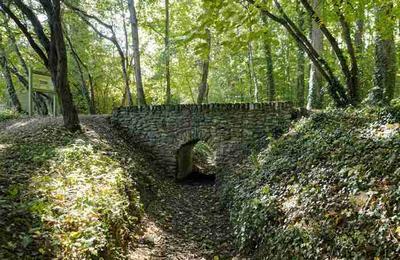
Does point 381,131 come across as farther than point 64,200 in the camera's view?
Yes

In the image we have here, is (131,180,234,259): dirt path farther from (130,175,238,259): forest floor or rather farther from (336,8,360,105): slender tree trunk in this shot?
(336,8,360,105): slender tree trunk

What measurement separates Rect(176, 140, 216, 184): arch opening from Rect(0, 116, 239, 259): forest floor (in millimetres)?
813

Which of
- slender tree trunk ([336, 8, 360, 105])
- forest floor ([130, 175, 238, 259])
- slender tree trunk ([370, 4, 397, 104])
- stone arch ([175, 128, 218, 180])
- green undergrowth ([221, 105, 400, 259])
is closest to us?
green undergrowth ([221, 105, 400, 259])

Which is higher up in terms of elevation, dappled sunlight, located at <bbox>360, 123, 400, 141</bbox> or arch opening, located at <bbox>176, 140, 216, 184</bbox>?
dappled sunlight, located at <bbox>360, 123, 400, 141</bbox>

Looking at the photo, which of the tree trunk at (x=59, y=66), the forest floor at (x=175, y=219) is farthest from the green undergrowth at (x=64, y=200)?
the tree trunk at (x=59, y=66)

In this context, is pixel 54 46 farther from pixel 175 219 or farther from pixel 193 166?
pixel 193 166

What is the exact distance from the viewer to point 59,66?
8266 millimetres

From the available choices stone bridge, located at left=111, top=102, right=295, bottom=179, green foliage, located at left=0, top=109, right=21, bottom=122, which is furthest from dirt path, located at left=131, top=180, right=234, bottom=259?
green foliage, located at left=0, top=109, right=21, bottom=122

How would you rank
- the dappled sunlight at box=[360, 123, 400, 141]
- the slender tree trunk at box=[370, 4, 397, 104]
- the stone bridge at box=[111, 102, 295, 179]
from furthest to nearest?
the stone bridge at box=[111, 102, 295, 179], the slender tree trunk at box=[370, 4, 397, 104], the dappled sunlight at box=[360, 123, 400, 141]

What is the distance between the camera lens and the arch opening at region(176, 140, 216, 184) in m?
11.5

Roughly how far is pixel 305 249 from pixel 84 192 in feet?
11.1

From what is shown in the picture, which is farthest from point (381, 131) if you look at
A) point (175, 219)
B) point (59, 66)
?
point (59, 66)

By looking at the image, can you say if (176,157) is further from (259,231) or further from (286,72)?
(286,72)

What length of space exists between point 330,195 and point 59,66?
6.85m
